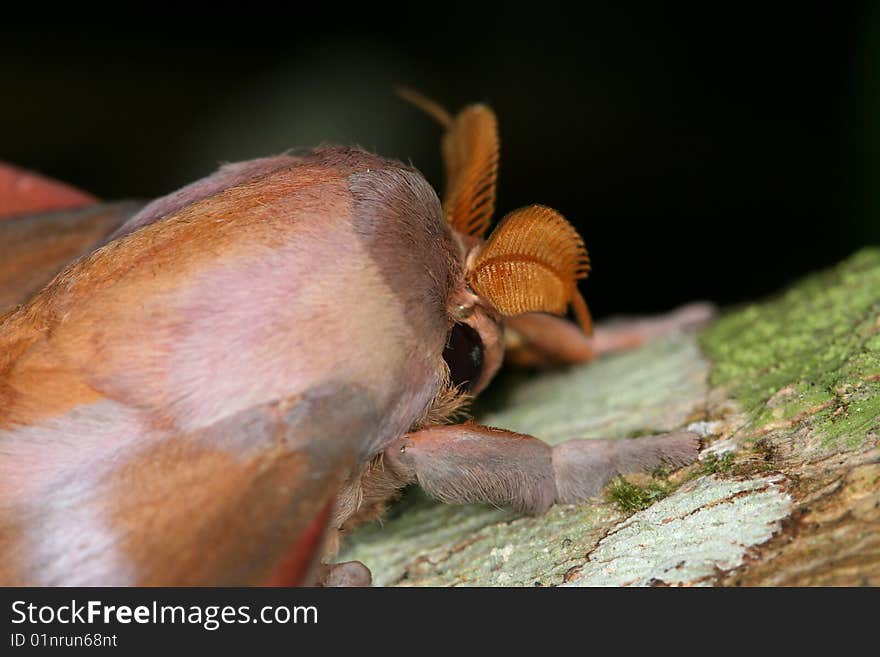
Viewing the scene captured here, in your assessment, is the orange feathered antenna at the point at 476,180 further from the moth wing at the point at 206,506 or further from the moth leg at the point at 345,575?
the moth leg at the point at 345,575

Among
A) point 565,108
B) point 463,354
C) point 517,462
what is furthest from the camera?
point 565,108

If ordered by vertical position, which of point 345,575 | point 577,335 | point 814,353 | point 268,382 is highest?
point 814,353

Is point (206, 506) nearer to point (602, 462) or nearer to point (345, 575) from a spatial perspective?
point (345, 575)

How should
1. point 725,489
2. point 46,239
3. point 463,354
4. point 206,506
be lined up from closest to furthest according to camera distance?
point 206,506, point 725,489, point 463,354, point 46,239

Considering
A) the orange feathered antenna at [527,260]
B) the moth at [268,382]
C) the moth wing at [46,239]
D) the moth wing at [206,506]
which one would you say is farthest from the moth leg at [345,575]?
the moth wing at [46,239]

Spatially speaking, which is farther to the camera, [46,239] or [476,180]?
[46,239]

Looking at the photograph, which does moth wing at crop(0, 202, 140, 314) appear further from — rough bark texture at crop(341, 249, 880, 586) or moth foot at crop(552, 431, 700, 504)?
moth foot at crop(552, 431, 700, 504)

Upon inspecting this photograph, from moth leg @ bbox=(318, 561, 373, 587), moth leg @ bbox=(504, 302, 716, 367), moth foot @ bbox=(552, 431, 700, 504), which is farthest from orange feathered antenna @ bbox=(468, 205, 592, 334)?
moth leg @ bbox=(504, 302, 716, 367)

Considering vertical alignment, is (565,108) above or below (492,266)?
above

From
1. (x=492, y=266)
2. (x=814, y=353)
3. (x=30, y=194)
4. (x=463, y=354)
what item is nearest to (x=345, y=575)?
(x=463, y=354)
